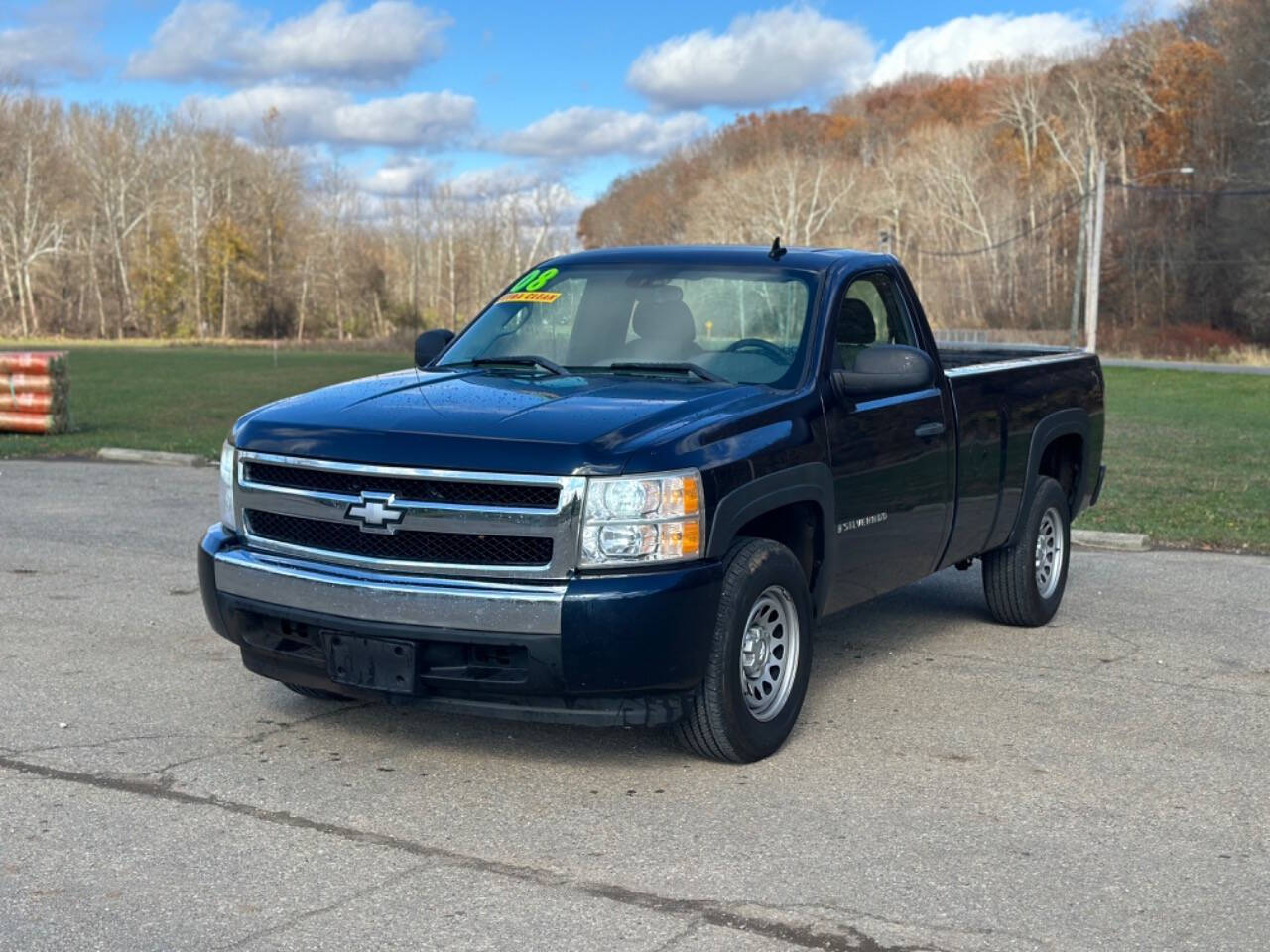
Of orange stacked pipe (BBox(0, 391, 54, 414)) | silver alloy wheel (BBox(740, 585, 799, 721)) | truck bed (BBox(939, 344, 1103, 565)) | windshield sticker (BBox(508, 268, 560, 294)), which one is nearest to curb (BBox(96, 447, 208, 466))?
orange stacked pipe (BBox(0, 391, 54, 414))

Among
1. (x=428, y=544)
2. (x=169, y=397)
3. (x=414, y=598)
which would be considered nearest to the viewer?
(x=414, y=598)

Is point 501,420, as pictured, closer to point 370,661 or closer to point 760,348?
point 370,661

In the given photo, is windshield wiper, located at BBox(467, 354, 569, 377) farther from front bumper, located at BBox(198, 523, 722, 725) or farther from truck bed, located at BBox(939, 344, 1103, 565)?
truck bed, located at BBox(939, 344, 1103, 565)

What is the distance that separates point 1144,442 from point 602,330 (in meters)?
16.3

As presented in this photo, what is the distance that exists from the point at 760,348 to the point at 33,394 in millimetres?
14760

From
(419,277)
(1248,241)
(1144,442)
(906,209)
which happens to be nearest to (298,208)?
(419,277)

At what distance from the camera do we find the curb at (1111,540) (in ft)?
36.7

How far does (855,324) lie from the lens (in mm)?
6785

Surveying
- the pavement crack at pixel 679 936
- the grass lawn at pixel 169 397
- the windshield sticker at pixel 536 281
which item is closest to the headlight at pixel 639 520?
the pavement crack at pixel 679 936

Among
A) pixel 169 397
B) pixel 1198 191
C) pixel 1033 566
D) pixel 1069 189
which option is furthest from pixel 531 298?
pixel 1069 189

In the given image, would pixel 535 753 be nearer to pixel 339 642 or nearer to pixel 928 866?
pixel 339 642

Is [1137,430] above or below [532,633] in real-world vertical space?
below

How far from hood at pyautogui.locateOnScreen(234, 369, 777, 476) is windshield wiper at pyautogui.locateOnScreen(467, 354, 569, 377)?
0.11m

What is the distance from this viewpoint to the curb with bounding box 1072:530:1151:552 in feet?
36.7
